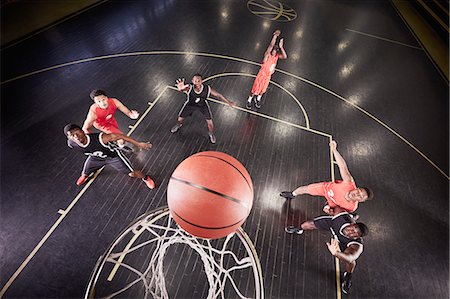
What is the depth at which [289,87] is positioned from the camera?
24.1ft

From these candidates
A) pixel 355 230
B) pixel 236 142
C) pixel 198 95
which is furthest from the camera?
pixel 236 142

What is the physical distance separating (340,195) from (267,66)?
3487mm

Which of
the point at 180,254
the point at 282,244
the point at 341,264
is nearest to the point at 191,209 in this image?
the point at 180,254

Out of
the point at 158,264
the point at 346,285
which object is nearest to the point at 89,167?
the point at 158,264

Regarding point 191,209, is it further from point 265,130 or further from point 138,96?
point 138,96

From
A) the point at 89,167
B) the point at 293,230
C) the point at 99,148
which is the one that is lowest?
the point at 293,230

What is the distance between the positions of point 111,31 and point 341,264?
9.54m

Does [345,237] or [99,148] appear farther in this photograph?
[99,148]

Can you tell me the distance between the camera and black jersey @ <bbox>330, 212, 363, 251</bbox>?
3.15m

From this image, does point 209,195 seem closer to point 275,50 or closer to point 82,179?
point 82,179

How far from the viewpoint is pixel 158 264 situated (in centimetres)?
353

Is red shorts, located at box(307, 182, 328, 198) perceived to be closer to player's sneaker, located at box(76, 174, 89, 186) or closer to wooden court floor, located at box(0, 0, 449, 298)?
wooden court floor, located at box(0, 0, 449, 298)

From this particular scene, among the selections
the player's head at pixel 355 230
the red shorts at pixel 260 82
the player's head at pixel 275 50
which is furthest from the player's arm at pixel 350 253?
the player's head at pixel 275 50

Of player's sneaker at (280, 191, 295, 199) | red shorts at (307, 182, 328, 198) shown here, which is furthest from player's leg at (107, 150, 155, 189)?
red shorts at (307, 182, 328, 198)
